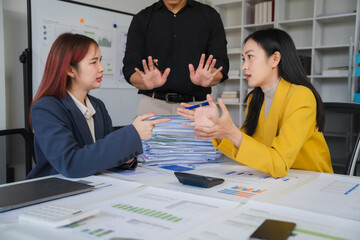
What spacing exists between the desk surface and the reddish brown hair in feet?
1.40

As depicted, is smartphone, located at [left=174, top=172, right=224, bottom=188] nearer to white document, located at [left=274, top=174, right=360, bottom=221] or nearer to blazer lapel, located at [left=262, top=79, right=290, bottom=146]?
white document, located at [left=274, top=174, right=360, bottom=221]

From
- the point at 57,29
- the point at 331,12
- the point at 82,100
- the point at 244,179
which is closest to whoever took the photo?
the point at 244,179

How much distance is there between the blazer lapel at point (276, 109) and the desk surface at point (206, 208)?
11.4 inches

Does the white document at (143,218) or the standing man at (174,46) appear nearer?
the white document at (143,218)

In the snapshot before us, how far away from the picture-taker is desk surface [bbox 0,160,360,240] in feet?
2.05

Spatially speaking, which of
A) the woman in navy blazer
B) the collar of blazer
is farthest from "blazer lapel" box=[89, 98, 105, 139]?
the collar of blazer

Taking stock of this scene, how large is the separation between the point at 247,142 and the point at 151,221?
53cm

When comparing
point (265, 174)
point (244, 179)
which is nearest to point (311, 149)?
point (265, 174)

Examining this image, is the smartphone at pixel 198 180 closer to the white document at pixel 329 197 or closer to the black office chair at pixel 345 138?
the white document at pixel 329 197

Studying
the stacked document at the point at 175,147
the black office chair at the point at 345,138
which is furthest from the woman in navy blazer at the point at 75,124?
the black office chair at the point at 345,138

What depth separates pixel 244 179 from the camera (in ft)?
3.51

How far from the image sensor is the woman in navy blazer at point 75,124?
3.56 feet

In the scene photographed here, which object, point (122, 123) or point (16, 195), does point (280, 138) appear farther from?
Result: point (122, 123)

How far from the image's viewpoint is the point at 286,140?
119 centimetres
